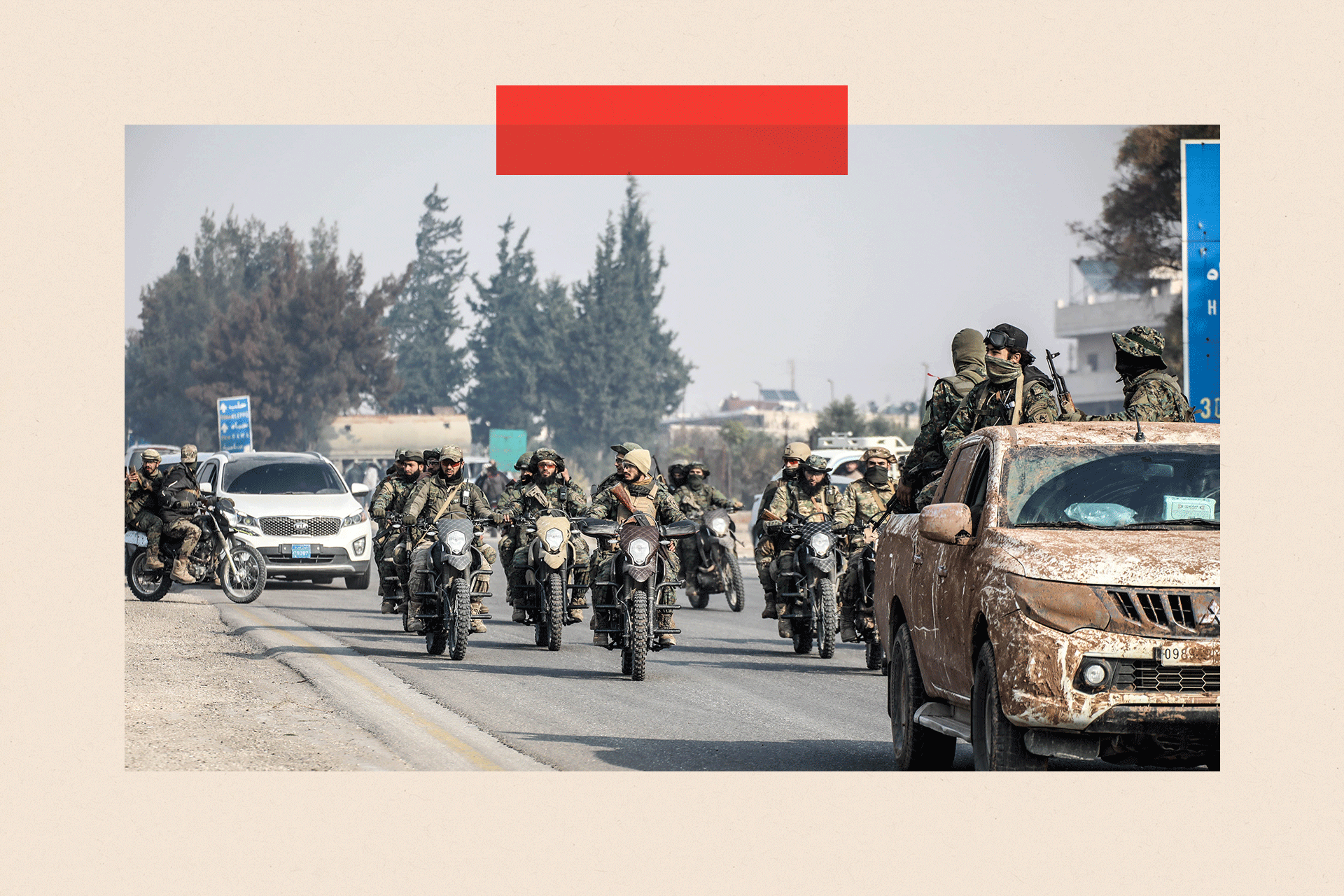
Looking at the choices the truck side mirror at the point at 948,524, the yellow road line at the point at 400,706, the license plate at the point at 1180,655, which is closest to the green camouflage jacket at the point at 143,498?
the yellow road line at the point at 400,706

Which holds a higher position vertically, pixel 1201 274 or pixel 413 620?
pixel 1201 274

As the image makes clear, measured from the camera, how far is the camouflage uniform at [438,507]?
15398 mm

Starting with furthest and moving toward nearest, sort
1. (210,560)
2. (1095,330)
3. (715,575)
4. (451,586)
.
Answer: (1095,330) → (210,560) → (715,575) → (451,586)

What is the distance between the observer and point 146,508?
21453mm

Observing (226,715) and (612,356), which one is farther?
(612,356)

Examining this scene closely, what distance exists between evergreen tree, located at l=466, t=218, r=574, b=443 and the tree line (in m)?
0.09

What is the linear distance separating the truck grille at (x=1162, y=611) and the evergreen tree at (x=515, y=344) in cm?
9197

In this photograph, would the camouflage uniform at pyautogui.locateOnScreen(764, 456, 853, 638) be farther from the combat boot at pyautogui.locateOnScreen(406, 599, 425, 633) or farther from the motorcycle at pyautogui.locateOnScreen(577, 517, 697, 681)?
the combat boot at pyautogui.locateOnScreen(406, 599, 425, 633)

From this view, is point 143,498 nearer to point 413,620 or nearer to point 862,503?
point 413,620

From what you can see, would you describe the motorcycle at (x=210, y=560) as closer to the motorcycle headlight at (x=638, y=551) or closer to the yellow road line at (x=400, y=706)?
the yellow road line at (x=400, y=706)

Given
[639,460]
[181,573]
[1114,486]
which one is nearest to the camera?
[1114,486]

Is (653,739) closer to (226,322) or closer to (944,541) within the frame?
(944,541)

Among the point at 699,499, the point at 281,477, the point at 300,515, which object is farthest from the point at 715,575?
the point at 281,477

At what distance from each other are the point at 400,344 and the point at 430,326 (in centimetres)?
329
